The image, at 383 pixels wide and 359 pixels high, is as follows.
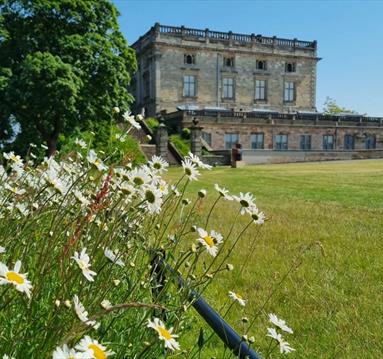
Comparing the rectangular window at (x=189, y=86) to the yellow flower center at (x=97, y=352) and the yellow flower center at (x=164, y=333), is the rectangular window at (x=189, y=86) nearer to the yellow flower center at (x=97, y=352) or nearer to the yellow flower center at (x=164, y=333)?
the yellow flower center at (x=164, y=333)

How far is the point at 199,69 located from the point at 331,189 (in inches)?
1353

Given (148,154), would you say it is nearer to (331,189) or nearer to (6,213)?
(331,189)

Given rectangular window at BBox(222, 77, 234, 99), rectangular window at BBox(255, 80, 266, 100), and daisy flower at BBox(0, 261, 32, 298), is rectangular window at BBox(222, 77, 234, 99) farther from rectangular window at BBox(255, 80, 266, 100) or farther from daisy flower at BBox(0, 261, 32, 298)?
daisy flower at BBox(0, 261, 32, 298)

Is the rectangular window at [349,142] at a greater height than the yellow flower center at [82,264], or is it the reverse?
the yellow flower center at [82,264]

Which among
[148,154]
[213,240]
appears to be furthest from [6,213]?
[148,154]

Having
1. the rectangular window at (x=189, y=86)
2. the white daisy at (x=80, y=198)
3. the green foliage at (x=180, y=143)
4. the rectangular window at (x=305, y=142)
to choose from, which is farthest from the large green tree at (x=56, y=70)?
the rectangular window at (x=305, y=142)

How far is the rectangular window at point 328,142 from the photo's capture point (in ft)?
152

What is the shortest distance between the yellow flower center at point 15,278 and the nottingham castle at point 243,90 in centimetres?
3913

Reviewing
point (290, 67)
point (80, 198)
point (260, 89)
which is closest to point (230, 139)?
point (260, 89)

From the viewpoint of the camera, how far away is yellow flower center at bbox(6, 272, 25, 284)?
1.22m

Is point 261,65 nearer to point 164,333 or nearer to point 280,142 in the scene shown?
point 280,142

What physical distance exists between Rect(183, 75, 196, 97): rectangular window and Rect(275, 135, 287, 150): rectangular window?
30.3 ft

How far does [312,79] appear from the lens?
51.9m

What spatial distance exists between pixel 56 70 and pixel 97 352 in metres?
19.6
